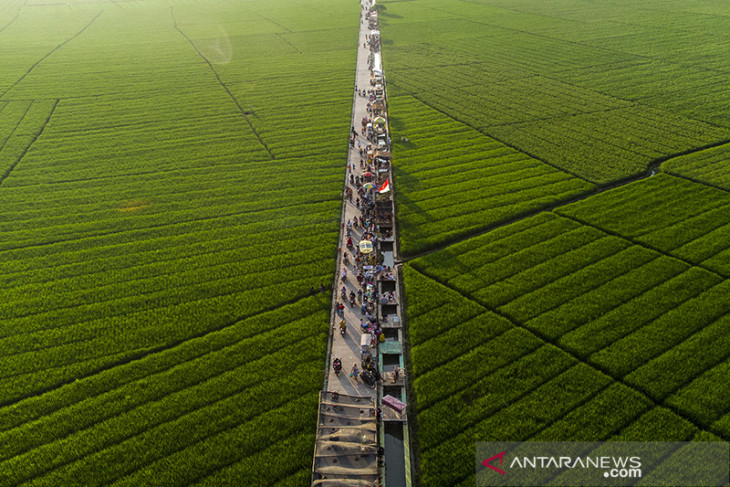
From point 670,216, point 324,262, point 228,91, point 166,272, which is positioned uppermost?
point 228,91

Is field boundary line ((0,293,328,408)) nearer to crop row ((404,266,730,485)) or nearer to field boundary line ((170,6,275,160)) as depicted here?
crop row ((404,266,730,485))

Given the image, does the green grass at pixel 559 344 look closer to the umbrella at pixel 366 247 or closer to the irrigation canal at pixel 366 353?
the irrigation canal at pixel 366 353

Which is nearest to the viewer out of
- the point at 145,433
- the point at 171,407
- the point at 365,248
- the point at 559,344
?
the point at 145,433

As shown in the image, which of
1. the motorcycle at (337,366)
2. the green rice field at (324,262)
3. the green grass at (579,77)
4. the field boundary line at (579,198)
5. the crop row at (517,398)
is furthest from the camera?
the green grass at (579,77)

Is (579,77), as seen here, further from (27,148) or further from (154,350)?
(27,148)

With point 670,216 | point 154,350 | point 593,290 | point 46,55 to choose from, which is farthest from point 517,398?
point 46,55

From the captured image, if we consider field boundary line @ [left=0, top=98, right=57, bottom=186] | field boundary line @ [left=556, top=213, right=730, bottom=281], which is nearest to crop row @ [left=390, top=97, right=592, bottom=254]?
field boundary line @ [left=556, top=213, right=730, bottom=281]

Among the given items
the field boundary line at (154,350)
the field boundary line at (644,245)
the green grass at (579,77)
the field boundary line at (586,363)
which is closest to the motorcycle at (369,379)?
the field boundary line at (154,350)

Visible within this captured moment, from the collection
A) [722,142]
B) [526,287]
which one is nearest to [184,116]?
[526,287]
